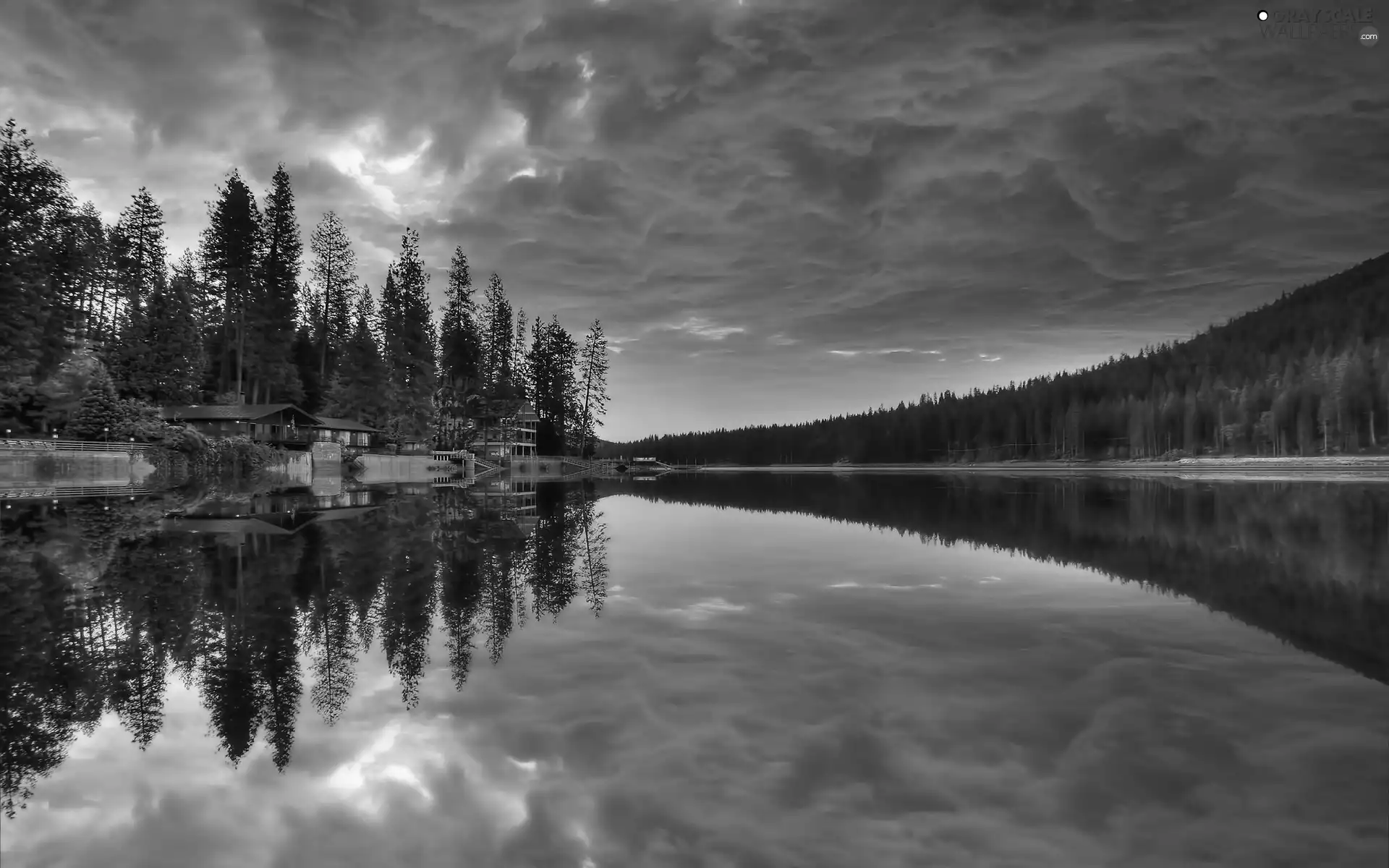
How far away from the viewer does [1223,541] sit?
16.0m

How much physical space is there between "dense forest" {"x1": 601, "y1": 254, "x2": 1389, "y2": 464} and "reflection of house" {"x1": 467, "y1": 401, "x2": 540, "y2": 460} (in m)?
107

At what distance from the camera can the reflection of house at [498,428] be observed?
254 feet

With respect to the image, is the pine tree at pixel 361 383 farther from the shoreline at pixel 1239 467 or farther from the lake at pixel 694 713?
the shoreline at pixel 1239 467

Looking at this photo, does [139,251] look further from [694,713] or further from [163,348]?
[694,713]

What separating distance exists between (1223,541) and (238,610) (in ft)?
65.2

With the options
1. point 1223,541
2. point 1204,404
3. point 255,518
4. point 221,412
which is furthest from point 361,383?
point 1204,404

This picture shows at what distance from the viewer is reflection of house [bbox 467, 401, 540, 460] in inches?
3051

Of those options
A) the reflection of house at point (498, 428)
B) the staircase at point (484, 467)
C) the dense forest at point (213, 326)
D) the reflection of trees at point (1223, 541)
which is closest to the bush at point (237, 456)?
the dense forest at point (213, 326)

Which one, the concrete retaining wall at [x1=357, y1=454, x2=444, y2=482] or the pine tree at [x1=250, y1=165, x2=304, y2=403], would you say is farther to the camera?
the pine tree at [x1=250, y1=165, x2=304, y2=403]

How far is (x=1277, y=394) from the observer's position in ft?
349

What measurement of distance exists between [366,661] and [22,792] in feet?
9.34

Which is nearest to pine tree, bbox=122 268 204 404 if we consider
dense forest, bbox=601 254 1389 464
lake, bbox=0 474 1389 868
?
lake, bbox=0 474 1389 868

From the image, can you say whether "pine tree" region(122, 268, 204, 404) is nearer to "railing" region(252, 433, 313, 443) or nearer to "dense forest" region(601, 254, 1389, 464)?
"railing" region(252, 433, 313, 443)

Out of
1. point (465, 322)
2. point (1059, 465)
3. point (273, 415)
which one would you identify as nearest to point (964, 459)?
point (1059, 465)
